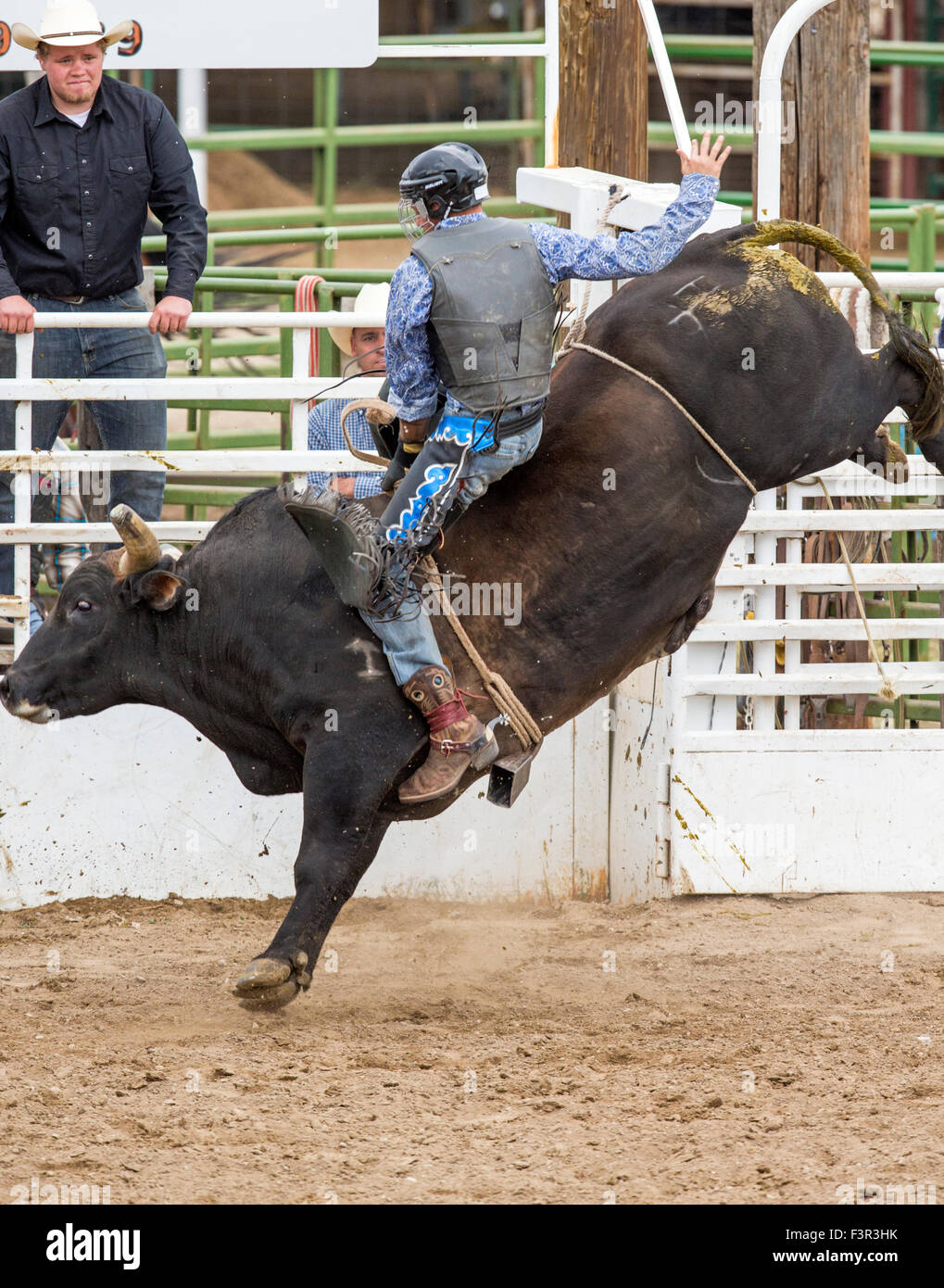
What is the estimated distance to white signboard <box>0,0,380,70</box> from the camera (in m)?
7.96

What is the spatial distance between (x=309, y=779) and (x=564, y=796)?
6.95ft

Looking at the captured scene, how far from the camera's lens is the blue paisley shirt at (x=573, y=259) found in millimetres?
4938

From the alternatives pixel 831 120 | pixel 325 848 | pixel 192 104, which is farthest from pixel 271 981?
pixel 192 104

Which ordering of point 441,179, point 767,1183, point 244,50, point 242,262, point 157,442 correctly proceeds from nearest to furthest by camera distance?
point 767,1183
point 441,179
point 157,442
point 244,50
point 242,262

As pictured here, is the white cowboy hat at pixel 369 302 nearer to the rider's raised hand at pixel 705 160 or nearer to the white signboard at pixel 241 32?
the white signboard at pixel 241 32

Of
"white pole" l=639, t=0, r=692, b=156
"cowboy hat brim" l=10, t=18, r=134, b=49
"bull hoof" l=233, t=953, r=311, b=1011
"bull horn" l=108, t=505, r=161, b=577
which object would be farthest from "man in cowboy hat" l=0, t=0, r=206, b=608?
"bull hoof" l=233, t=953, r=311, b=1011

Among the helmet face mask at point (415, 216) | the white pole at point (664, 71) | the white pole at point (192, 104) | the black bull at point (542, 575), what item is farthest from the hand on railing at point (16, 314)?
the white pole at point (192, 104)

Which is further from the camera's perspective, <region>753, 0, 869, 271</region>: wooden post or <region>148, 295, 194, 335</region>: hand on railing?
<region>753, 0, 869, 271</region>: wooden post

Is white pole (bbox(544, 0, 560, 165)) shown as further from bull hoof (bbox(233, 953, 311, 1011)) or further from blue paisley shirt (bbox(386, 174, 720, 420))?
bull hoof (bbox(233, 953, 311, 1011))

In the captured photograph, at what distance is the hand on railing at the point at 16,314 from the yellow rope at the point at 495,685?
7.26ft

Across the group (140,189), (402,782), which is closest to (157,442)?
(140,189)

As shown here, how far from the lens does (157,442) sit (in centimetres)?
678

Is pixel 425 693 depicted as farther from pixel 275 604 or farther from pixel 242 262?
pixel 242 262

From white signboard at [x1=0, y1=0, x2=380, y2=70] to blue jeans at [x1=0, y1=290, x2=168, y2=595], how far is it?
1.85 m
